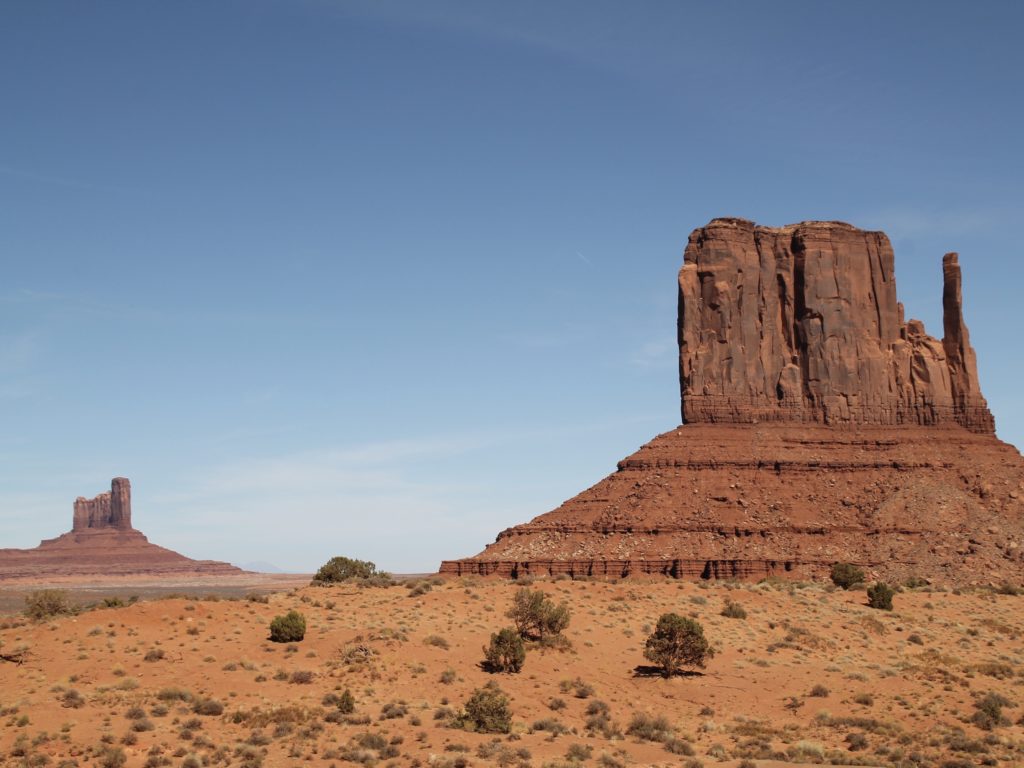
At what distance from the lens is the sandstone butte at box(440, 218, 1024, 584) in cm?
7694

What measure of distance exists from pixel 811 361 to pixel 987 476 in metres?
17.8

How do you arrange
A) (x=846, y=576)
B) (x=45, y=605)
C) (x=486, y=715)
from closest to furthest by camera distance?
1. (x=486, y=715)
2. (x=45, y=605)
3. (x=846, y=576)

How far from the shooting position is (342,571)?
59.0 metres

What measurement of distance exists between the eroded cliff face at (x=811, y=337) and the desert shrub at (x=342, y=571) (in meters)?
41.6

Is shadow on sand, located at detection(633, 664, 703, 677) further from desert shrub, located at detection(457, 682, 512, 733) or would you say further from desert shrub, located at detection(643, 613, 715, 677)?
desert shrub, located at detection(457, 682, 512, 733)

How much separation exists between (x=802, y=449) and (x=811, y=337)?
13331 millimetres

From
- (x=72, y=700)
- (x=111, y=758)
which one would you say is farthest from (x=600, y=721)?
(x=72, y=700)

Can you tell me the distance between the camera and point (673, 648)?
40.9 meters

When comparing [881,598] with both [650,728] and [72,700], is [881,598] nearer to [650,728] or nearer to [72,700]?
[650,728]

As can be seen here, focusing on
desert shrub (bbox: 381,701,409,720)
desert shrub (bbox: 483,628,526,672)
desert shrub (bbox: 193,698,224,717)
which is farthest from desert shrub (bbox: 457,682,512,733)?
desert shrub (bbox: 193,698,224,717)

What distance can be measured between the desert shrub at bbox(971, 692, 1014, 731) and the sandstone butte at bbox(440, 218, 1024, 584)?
114 ft

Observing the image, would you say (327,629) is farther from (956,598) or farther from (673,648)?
(956,598)

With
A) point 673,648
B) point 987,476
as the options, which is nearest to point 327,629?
point 673,648

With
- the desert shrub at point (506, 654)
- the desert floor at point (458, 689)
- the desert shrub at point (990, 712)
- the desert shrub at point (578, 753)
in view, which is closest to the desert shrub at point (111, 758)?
the desert floor at point (458, 689)
